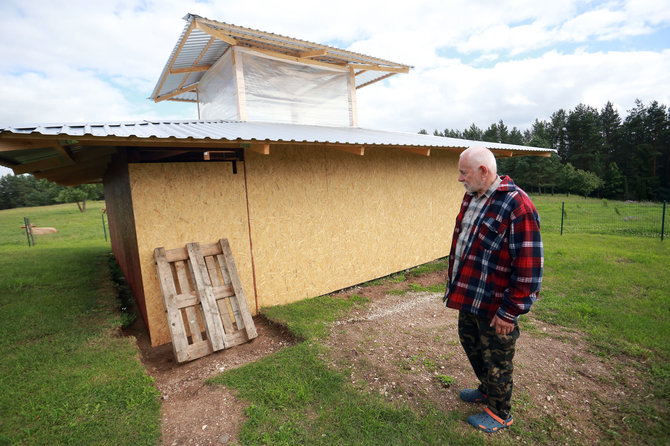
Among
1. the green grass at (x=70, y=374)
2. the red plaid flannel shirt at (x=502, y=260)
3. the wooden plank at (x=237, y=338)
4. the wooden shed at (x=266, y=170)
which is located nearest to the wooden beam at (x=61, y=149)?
the wooden shed at (x=266, y=170)

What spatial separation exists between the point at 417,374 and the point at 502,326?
59.5 inches

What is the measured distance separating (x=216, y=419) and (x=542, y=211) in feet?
76.0

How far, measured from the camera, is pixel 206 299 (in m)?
4.30

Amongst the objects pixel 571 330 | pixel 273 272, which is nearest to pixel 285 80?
pixel 273 272

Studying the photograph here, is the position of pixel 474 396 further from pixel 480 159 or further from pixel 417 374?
pixel 480 159

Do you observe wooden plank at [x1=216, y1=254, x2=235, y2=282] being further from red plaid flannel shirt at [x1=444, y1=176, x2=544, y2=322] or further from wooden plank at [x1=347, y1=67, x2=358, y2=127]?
wooden plank at [x1=347, y1=67, x2=358, y2=127]

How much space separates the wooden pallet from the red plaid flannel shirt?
2.96m

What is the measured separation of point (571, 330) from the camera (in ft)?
15.1

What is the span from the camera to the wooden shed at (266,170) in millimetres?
4336

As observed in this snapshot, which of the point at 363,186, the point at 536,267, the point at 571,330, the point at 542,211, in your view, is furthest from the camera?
the point at 542,211

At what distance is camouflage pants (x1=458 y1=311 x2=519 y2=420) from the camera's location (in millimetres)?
2500

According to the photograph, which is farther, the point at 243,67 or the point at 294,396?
the point at 243,67

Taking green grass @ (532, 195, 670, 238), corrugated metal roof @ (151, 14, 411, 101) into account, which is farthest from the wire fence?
corrugated metal roof @ (151, 14, 411, 101)

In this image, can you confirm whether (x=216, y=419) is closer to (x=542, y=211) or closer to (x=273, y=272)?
(x=273, y=272)
